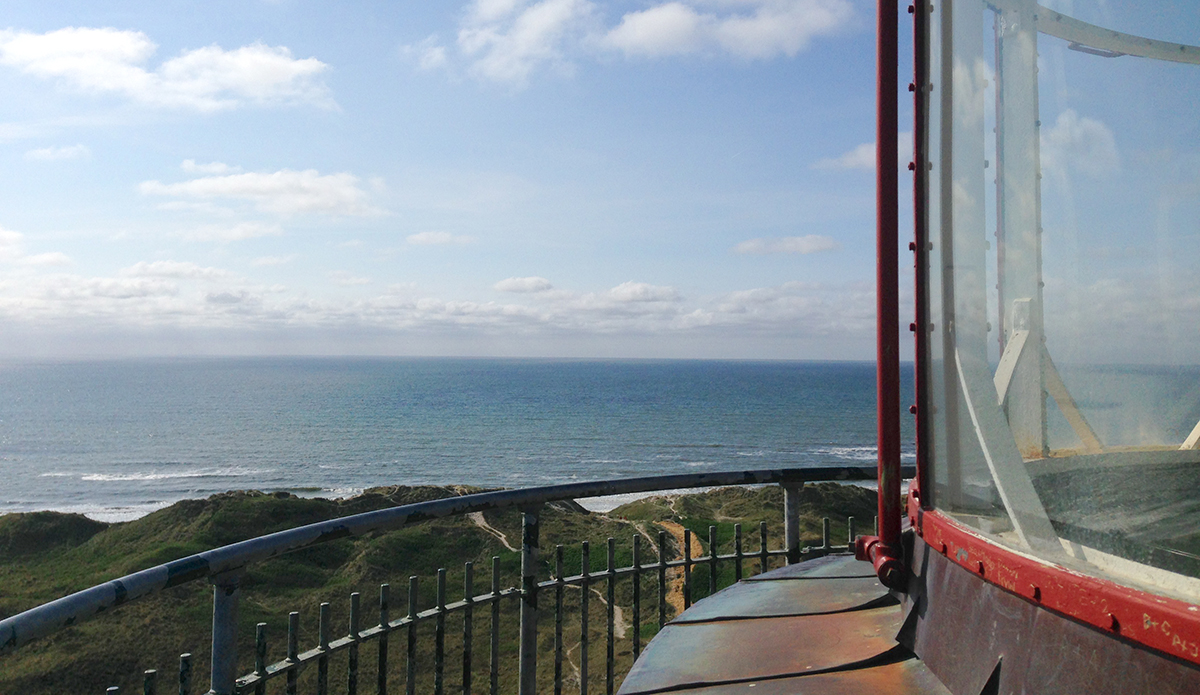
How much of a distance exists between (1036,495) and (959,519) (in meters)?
0.33

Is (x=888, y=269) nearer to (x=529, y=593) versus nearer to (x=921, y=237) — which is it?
(x=921, y=237)


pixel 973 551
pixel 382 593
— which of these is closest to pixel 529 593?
pixel 382 593

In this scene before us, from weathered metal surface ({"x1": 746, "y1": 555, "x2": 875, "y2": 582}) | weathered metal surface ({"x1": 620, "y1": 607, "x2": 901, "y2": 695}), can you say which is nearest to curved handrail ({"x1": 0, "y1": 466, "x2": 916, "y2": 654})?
weathered metal surface ({"x1": 746, "y1": 555, "x2": 875, "y2": 582})

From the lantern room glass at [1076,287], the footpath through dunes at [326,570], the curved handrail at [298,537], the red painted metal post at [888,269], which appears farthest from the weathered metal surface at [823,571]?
the footpath through dunes at [326,570]

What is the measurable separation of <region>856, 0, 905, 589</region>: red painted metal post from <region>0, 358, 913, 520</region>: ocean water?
3651cm

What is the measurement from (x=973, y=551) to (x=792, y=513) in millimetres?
2125

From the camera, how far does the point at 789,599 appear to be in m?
3.03

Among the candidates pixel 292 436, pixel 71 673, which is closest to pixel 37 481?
pixel 292 436

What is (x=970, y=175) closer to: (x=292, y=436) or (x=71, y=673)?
(x=71, y=673)

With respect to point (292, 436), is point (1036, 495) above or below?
above

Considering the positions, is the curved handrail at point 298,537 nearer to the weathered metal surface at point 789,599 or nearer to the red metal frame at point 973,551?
the weathered metal surface at point 789,599

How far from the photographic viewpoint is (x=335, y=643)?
9.16ft

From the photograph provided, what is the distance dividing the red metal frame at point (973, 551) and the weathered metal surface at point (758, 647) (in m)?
0.33

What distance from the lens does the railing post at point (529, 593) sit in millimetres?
3391
